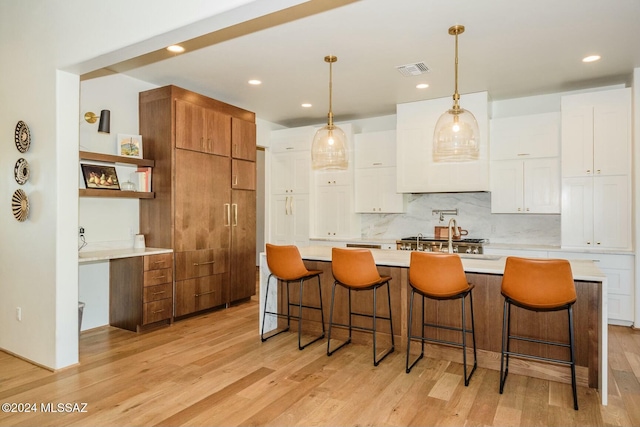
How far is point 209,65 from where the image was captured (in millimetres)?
4176

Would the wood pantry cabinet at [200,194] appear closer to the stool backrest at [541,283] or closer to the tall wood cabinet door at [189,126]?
the tall wood cabinet door at [189,126]

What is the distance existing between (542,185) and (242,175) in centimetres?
380

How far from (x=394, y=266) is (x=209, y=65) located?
2.74 meters

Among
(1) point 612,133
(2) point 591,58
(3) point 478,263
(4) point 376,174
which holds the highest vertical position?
(2) point 591,58

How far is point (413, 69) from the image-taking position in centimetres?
425

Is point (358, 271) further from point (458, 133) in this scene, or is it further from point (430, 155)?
point (430, 155)

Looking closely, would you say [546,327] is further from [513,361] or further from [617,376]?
[617,376]

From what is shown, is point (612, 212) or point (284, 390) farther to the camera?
point (612, 212)

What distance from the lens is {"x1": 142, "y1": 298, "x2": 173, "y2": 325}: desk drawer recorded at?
165 inches

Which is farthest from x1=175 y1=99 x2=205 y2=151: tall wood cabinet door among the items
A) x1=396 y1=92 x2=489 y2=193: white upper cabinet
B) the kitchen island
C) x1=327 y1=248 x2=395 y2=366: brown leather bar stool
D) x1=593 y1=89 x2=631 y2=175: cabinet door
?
x1=593 y1=89 x2=631 y2=175: cabinet door

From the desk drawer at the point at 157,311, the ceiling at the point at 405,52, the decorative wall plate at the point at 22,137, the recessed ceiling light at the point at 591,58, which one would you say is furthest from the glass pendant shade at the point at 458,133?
the decorative wall plate at the point at 22,137

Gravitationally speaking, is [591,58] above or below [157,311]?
above

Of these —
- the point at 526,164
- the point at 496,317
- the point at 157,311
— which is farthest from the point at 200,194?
the point at 526,164

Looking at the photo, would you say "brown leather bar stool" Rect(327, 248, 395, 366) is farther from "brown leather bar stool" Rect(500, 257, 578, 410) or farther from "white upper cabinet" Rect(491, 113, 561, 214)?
"white upper cabinet" Rect(491, 113, 561, 214)
